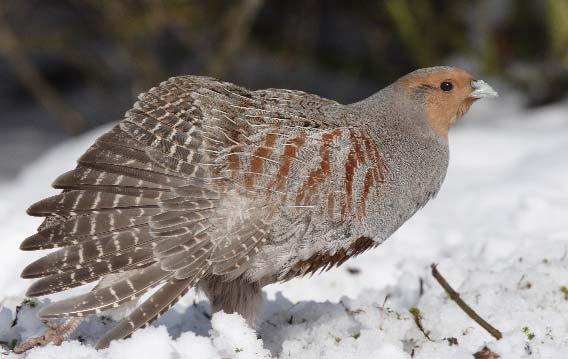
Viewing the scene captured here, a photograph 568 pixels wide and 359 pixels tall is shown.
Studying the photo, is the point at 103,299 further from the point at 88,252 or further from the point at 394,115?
the point at 394,115

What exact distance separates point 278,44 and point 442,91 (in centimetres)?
480

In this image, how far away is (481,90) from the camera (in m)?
3.61

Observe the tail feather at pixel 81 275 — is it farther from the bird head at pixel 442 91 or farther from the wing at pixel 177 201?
the bird head at pixel 442 91

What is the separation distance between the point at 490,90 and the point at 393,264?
115 cm

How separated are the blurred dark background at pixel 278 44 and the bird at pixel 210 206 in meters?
3.88

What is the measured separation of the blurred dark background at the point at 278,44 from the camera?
23.4 feet

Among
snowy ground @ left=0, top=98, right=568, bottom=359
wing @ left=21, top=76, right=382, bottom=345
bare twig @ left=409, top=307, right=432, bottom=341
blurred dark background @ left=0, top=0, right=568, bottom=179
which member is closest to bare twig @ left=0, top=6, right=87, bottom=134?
blurred dark background @ left=0, top=0, right=568, bottom=179

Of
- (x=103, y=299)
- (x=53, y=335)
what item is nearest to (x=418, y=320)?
(x=103, y=299)

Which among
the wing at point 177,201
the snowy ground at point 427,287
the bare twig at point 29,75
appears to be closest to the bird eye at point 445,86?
the wing at point 177,201

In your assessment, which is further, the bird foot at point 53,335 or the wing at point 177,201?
the bird foot at point 53,335

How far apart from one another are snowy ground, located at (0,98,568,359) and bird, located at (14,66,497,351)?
0.61ft

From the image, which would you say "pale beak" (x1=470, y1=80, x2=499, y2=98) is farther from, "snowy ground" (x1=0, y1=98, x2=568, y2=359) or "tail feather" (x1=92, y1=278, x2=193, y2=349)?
"tail feather" (x1=92, y1=278, x2=193, y2=349)

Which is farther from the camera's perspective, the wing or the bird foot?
the bird foot

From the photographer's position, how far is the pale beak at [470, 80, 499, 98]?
11.8ft
